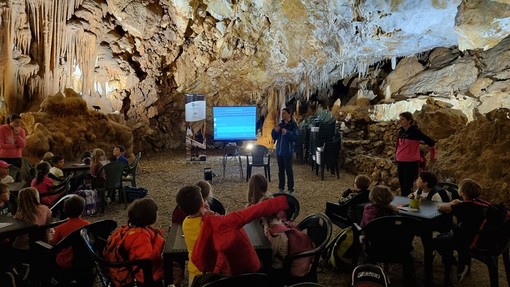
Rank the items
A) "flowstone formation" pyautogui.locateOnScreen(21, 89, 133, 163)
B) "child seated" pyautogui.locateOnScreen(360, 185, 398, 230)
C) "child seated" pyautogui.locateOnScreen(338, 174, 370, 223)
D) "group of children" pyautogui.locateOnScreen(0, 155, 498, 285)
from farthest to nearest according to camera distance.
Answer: "flowstone formation" pyautogui.locateOnScreen(21, 89, 133, 163) → "child seated" pyautogui.locateOnScreen(338, 174, 370, 223) → "child seated" pyautogui.locateOnScreen(360, 185, 398, 230) → "group of children" pyautogui.locateOnScreen(0, 155, 498, 285)

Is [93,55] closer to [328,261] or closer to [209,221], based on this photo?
[328,261]

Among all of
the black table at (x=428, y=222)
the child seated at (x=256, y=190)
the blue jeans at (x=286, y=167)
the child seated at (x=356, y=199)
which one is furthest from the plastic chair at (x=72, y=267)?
the blue jeans at (x=286, y=167)

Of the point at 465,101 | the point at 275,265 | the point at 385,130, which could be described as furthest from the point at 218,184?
the point at 465,101

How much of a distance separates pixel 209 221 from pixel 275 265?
887mm

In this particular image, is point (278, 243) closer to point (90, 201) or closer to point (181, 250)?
point (181, 250)

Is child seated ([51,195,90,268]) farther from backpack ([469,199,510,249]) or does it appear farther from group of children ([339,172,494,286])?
backpack ([469,199,510,249])

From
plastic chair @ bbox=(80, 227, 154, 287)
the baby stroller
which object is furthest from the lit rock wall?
plastic chair @ bbox=(80, 227, 154, 287)

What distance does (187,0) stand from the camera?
13.0m

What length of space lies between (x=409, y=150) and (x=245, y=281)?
472 centimetres

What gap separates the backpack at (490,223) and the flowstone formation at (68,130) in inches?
366

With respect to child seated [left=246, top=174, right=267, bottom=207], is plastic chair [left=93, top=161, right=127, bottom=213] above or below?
below

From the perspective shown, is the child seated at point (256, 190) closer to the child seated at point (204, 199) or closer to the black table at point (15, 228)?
the child seated at point (204, 199)

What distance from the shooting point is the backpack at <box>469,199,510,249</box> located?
3244 millimetres

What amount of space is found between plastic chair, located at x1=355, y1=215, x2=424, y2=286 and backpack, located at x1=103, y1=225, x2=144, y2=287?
1995 millimetres
